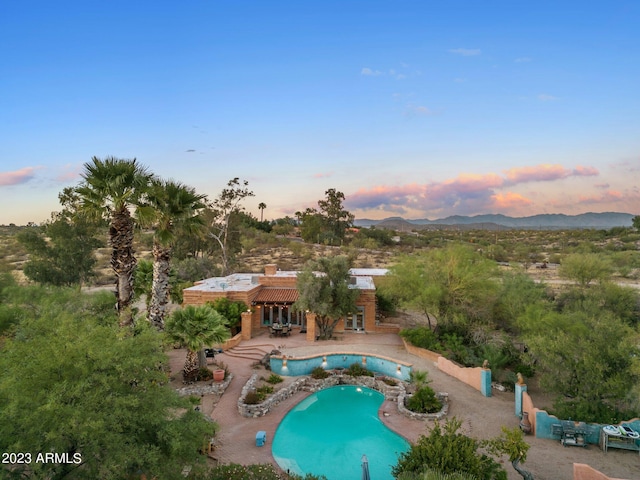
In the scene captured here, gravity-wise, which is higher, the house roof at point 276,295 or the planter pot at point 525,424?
the house roof at point 276,295

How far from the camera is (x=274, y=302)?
24562 mm

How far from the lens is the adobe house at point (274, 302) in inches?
942

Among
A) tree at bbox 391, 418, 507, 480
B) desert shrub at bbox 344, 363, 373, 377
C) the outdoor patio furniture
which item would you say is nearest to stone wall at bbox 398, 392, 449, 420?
desert shrub at bbox 344, 363, 373, 377

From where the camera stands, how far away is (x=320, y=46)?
23.7 metres

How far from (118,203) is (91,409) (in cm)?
971

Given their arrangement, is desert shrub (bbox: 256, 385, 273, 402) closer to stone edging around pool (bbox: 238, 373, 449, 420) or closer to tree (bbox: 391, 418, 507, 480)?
stone edging around pool (bbox: 238, 373, 449, 420)

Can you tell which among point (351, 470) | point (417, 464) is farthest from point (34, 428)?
point (351, 470)

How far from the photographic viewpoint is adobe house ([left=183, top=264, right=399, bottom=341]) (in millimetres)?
23938

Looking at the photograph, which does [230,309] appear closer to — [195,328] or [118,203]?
[195,328]

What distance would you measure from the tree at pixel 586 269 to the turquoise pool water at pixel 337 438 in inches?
714

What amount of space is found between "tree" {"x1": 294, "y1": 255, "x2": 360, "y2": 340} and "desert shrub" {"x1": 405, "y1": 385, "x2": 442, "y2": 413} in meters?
8.20

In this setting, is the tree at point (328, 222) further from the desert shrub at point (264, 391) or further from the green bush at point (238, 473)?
the green bush at point (238, 473)

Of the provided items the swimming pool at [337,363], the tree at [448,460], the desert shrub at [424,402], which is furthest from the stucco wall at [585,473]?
the swimming pool at [337,363]

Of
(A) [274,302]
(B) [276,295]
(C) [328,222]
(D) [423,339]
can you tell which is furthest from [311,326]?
(C) [328,222]
